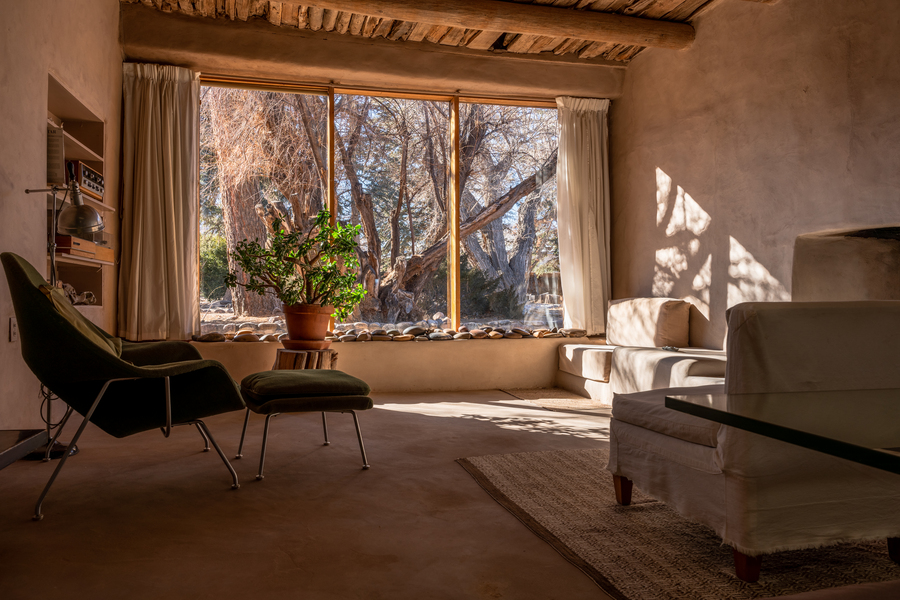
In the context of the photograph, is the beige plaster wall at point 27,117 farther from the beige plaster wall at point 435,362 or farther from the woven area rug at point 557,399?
the woven area rug at point 557,399

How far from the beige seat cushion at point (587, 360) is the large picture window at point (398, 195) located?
54cm

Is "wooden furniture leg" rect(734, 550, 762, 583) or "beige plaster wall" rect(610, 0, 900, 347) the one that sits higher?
"beige plaster wall" rect(610, 0, 900, 347)

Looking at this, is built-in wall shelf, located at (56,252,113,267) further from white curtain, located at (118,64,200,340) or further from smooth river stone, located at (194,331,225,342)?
smooth river stone, located at (194,331,225,342)

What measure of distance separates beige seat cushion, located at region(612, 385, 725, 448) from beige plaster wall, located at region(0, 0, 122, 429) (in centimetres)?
275

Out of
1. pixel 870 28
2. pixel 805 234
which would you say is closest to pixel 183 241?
pixel 805 234

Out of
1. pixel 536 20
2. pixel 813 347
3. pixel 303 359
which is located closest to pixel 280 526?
pixel 813 347

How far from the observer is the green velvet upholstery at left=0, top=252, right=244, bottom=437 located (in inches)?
83.3

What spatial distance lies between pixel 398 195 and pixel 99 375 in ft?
11.5

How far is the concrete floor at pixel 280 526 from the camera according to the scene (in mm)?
1636

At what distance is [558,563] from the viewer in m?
1.78

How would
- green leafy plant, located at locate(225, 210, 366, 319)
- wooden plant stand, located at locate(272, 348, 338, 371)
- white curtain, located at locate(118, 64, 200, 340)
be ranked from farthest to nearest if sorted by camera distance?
white curtain, located at locate(118, 64, 200, 340)
green leafy plant, located at locate(225, 210, 366, 319)
wooden plant stand, located at locate(272, 348, 338, 371)

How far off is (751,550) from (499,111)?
465 cm

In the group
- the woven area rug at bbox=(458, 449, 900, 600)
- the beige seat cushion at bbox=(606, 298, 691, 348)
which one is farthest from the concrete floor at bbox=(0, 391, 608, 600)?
the beige seat cushion at bbox=(606, 298, 691, 348)

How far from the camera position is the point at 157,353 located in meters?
2.84
